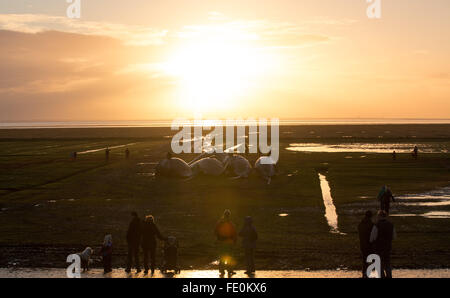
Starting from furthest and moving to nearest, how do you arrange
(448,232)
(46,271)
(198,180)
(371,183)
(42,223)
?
1. (198,180)
2. (371,183)
3. (42,223)
4. (448,232)
5. (46,271)

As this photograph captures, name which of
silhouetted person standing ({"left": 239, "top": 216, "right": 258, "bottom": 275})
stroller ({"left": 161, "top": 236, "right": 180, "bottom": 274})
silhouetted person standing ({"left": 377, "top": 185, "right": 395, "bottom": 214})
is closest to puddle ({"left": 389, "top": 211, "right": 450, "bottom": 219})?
silhouetted person standing ({"left": 377, "top": 185, "right": 395, "bottom": 214})

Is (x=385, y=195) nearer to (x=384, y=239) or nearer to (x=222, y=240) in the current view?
(x=384, y=239)

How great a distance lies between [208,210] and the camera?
28.9 m

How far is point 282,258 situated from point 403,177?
28.9 m

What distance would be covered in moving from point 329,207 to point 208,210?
6.98 metres

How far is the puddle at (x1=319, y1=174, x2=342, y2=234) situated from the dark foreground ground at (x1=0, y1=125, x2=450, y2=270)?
0.35 meters

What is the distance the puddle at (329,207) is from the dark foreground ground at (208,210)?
1.15ft

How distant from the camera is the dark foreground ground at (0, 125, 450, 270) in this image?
62.1 feet

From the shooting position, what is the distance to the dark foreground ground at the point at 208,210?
18.9 meters

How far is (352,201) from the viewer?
31.5m

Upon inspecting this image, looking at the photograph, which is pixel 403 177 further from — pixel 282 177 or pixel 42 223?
pixel 42 223

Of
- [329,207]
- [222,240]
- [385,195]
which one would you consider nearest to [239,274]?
[222,240]

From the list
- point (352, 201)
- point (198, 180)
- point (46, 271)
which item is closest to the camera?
point (46, 271)

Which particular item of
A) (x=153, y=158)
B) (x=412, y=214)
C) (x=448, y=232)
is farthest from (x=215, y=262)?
(x=153, y=158)
